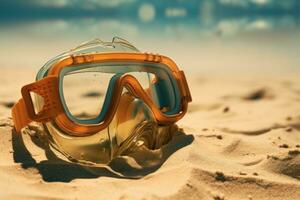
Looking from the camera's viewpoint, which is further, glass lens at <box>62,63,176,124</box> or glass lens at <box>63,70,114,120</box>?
glass lens at <box>63,70,114,120</box>

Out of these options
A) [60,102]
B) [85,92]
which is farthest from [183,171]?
[85,92]

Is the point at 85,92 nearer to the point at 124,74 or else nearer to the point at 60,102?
the point at 124,74

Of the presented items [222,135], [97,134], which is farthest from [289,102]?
[97,134]

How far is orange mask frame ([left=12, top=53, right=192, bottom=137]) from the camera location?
110 inches

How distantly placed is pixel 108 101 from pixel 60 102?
11.0 inches

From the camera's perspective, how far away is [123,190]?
253 centimetres

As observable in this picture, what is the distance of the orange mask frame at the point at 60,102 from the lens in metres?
2.80

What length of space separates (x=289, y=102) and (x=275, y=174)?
293 centimetres

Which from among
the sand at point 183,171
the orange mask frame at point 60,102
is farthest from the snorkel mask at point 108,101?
the sand at point 183,171

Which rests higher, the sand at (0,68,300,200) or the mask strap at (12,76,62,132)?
the mask strap at (12,76,62,132)

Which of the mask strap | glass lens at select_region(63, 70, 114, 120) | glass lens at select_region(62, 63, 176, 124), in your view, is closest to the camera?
the mask strap

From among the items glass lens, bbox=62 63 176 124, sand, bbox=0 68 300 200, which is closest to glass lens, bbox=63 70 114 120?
glass lens, bbox=62 63 176 124

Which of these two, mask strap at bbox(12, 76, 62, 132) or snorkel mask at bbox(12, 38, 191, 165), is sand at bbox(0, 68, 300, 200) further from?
mask strap at bbox(12, 76, 62, 132)

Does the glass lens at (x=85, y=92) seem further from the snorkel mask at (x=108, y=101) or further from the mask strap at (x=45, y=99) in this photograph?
the mask strap at (x=45, y=99)
